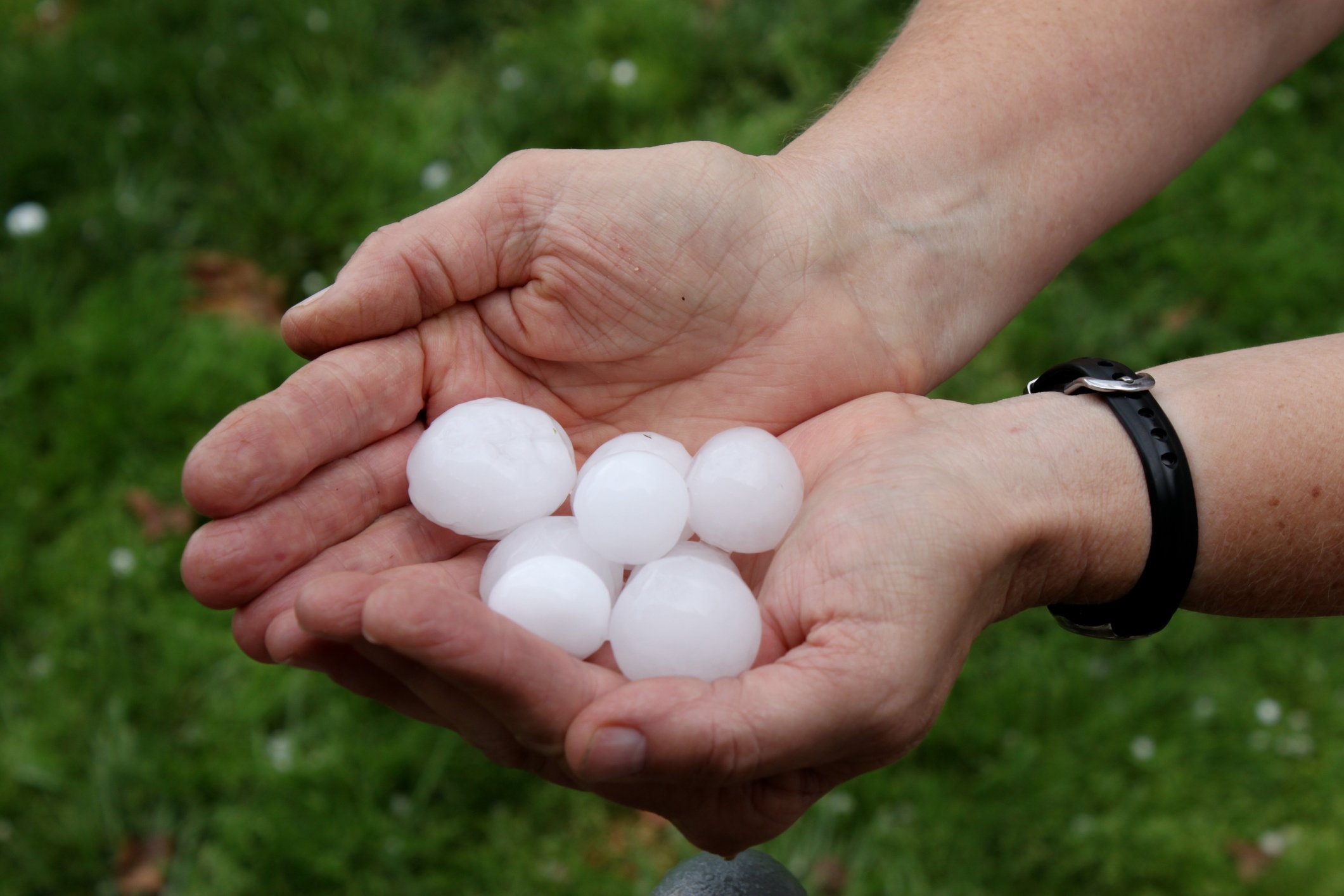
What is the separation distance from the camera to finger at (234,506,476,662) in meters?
1.58

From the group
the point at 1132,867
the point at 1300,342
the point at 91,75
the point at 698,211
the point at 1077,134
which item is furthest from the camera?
the point at 91,75

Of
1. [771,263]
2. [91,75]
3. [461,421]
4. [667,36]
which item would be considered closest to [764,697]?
[461,421]

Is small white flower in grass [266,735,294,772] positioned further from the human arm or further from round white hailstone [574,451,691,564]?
round white hailstone [574,451,691,564]

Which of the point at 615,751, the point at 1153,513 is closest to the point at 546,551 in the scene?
the point at 615,751

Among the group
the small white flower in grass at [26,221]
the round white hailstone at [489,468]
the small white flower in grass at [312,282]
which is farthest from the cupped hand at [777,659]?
the small white flower in grass at [26,221]

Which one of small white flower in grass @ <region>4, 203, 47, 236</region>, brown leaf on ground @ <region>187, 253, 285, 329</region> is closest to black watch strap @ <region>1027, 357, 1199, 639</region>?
brown leaf on ground @ <region>187, 253, 285, 329</region>

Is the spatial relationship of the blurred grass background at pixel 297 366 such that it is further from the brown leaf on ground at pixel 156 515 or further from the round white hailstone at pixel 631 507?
the round white hailstone at pixel 631 507

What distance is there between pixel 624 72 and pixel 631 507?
2.00m

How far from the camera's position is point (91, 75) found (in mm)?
3191

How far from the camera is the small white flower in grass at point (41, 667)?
7.84ft

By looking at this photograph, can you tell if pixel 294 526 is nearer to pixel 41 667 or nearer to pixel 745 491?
pixel 745 491

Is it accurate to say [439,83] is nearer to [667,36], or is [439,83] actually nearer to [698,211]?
[667,36]

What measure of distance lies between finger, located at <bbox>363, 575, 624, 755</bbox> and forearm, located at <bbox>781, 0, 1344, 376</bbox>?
1.01 m

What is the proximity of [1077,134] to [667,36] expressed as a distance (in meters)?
1.62
